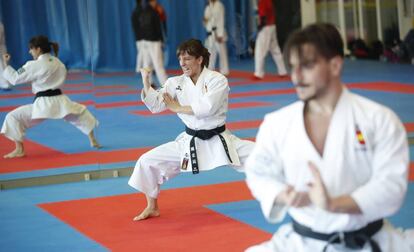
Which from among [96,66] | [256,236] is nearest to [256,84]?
[96,66]

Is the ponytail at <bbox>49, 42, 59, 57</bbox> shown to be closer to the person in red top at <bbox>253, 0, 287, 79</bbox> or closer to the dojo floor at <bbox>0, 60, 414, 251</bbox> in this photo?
the dojo floor at <bbox>0, 60, 414, 251</bbox>

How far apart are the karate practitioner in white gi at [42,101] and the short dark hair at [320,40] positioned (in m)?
4.63

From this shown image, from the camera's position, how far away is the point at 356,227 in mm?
2861

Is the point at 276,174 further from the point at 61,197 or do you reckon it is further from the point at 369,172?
the point at 61,197

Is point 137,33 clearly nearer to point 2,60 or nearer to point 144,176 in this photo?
point 2,60

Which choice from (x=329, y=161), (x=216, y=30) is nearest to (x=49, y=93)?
(x=216, y=30)

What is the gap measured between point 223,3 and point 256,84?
9.76 ft

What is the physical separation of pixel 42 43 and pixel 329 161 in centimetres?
471

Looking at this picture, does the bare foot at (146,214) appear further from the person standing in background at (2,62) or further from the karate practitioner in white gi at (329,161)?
the karate practitioner in white gi at (329,161)

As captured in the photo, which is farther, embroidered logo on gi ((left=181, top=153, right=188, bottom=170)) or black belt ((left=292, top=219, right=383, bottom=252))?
embroidered logo on gi ((left=181, top=153, right=188, bottom=170))

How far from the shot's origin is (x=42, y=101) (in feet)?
24.6

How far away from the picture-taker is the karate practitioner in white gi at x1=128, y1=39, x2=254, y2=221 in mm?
5574

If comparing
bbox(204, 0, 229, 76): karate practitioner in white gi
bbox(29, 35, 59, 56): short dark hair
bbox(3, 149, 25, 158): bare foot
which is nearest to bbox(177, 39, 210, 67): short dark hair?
bbox(29, 35, 59, 56): short dark hair

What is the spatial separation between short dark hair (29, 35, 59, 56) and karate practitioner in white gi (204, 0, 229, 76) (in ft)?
5.03
